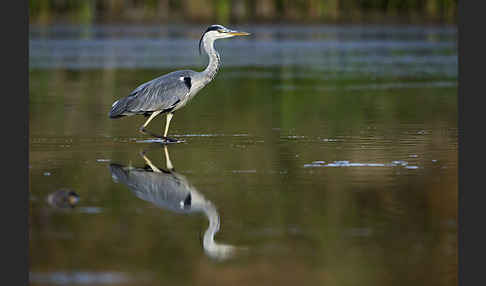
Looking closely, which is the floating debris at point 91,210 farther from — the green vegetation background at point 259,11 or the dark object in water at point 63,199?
the green vegetation background at point 259,11

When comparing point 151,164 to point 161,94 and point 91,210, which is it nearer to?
point 161,94

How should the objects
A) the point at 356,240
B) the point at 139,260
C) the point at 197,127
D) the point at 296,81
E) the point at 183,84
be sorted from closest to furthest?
the point at 139,260 → the point at 356,240 → the point at 183,84 → the point at 197,127 → the point at 296,81

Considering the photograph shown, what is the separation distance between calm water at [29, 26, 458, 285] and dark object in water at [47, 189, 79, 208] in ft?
0.29

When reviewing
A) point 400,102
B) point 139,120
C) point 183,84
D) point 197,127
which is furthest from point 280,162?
point 400,102

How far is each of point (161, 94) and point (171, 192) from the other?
13.3 feet

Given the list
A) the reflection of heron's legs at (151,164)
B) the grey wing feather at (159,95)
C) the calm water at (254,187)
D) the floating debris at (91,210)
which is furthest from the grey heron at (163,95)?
the floating debris at (91,210)

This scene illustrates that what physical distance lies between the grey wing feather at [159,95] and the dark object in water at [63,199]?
14.7 ft

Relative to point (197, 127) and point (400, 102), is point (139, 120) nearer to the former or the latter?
point (197, 127)

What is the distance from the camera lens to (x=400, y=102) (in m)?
19.5

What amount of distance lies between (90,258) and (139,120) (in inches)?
383

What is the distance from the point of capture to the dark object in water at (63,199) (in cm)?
920

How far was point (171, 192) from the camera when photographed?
975cm

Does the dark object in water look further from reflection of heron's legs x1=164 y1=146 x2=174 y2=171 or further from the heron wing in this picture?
the heron wing

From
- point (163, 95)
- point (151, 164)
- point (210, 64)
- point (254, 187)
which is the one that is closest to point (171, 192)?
point (254, 187)
